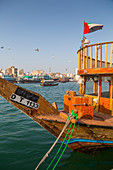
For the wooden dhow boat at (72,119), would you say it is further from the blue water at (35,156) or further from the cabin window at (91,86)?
the cabin window at (91,86)

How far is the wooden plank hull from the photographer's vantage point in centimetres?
415

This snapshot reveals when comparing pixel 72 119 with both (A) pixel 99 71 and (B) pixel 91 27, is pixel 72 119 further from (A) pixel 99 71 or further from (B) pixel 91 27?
(B) pixel 91 27

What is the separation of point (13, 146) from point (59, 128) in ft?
9.52

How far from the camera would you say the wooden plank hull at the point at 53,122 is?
4148mm

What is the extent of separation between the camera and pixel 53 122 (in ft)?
15.0

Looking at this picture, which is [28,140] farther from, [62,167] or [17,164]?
[62,167]

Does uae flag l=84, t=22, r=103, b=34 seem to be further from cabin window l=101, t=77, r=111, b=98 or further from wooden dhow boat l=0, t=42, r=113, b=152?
cabin window l=101, t=77, r=111, b=98

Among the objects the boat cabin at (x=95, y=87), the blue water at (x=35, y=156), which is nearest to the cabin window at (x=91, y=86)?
the boat cabin at (x=95, y=87)

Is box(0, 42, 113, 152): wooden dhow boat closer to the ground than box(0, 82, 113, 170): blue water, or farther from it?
→ farther from it

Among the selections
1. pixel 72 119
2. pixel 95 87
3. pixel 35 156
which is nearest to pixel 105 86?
pixel 95 87

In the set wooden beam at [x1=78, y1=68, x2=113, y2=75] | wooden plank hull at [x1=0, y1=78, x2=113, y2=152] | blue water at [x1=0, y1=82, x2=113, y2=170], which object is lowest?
blue water at [x1=0, y1=82, x2=113, y2=170]

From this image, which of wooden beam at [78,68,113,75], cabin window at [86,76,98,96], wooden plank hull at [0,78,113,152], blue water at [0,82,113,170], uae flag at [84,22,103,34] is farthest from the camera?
uae flag at [84,22,103,34]

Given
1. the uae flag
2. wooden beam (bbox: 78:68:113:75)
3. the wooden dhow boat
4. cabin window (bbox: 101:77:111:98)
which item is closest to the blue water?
the wooden dhow boat

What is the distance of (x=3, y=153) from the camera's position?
17.9 ft
